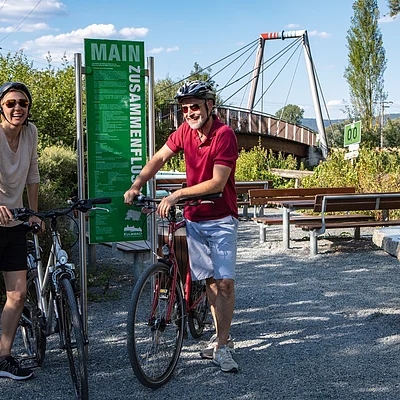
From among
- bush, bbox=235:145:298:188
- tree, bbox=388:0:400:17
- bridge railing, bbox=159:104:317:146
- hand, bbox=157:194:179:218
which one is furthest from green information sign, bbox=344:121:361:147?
bridge railing, bbox=159:104:317:146

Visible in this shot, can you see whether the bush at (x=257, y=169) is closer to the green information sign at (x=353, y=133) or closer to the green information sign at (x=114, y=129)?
the green information sign at (x=353, y=133)

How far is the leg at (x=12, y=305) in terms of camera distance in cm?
442

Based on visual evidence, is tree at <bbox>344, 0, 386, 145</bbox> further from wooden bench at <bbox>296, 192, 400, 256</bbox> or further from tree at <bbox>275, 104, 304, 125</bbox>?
tree at <bbox>275, 104, 304, 125</bbox>

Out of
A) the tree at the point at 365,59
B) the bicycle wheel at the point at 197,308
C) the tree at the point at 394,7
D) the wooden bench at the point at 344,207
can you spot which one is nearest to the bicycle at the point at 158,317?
the bicycle wheel at the point at 197,308

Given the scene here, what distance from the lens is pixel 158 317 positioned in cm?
443

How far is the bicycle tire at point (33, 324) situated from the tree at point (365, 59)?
1818 inches

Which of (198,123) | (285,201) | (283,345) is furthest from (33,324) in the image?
(285,201)

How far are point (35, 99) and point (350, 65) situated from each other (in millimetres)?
36541

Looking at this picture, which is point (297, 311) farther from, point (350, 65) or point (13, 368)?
point (350, 65)

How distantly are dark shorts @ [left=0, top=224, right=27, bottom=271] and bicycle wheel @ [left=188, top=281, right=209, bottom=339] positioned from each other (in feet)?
4.00

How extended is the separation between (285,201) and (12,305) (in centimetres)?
633

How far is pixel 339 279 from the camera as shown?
25.9ft

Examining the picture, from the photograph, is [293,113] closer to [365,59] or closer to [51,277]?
[365,59]

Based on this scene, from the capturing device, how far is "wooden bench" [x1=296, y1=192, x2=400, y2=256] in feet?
30.9
